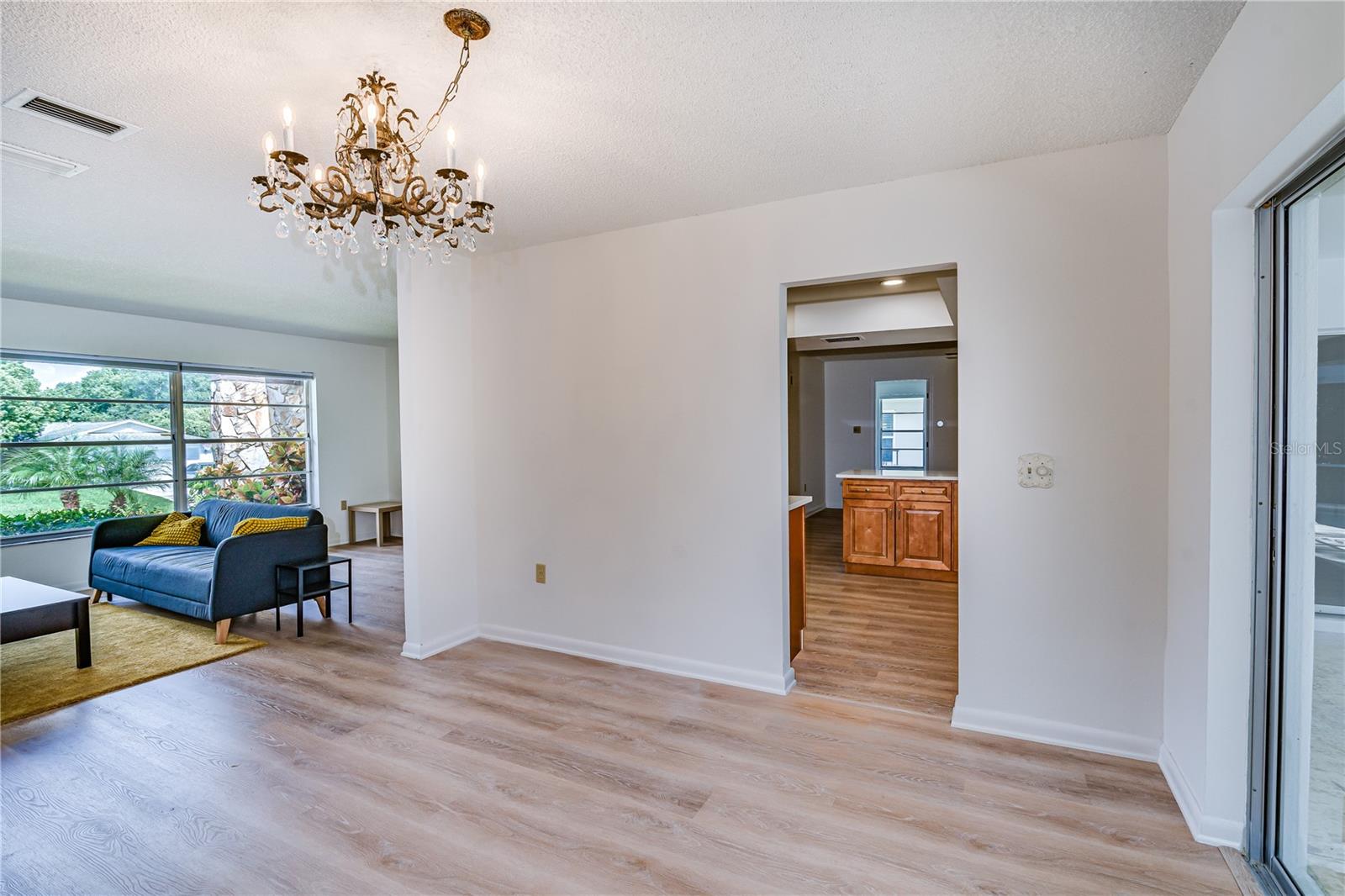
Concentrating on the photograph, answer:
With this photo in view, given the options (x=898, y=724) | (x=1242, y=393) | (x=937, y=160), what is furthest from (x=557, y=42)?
(x=898, y=724)

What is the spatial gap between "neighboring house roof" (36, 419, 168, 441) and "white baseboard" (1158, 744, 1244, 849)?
811 centimetres

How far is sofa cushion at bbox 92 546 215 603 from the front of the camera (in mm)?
4438

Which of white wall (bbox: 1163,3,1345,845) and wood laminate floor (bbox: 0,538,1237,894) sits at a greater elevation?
white wall (bbox: 1163,3,1345,845)

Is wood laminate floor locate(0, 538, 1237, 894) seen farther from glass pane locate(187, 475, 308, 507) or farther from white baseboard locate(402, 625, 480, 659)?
glass pane locate(187, 475, 308, 507)

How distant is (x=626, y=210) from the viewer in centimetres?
337

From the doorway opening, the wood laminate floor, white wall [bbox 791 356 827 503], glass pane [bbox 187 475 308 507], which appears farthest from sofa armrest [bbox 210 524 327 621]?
white wall [bbox 791 356 827 503]

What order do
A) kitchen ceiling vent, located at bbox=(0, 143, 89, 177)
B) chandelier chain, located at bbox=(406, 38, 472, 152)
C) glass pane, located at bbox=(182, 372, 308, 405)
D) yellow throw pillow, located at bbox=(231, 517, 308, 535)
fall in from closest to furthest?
chandelier chain, located at bbox=(406, 38, 472, 152), kitchen ceiling vent, located at bbox=(0, 143, 89, 177), yellow throw pillow, located at bbox=(231, 517, 308, 535), glass pane, located at bbox=(182, 372, 308, 405)

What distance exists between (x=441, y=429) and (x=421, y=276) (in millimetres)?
933

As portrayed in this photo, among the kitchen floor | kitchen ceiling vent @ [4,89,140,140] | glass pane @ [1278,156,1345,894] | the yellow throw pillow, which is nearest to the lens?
glass pane @ [1278,156,1345,894]

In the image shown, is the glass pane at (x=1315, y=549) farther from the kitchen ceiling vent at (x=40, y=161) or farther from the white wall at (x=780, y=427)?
the kitchen ceiling vent at (x=40, y=161)

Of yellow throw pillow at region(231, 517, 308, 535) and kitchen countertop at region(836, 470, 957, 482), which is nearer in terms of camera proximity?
yellow throw pillow at region(231, 517, 308, 535)

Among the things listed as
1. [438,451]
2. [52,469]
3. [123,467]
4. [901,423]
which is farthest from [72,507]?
[901,423]

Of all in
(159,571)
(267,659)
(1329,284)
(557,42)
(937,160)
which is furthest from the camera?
(159,571)

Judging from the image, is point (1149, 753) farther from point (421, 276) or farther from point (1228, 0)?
point (421, 276)
